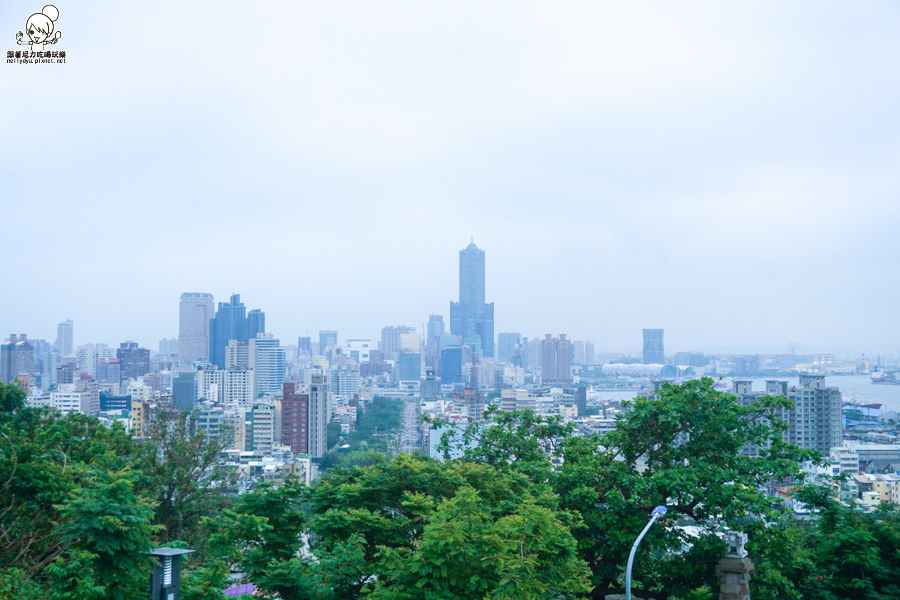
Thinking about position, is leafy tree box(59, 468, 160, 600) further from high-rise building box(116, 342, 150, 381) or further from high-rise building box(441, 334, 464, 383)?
high-rise building box(441, 334, 464, 383)

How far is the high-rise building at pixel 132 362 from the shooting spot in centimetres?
7794

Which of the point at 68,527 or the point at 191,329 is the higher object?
the point at 191,329

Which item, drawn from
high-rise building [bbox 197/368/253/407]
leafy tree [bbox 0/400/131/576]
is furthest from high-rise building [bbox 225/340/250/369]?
leafy tree [bbox 0/400/131/576]

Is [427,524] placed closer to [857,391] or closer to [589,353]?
[857,391]

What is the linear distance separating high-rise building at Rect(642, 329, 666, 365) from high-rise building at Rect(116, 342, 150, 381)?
8167 cm

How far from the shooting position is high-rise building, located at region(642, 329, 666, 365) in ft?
406

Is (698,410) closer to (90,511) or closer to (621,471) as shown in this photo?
(621,471)

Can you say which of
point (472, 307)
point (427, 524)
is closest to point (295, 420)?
point (427, 524)

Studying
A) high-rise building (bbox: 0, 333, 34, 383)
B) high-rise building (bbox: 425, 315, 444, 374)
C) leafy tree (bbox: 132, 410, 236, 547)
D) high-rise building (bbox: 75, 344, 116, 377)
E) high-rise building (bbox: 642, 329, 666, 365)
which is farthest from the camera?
high-rise building (bbox: 642, 329, 666, 365)

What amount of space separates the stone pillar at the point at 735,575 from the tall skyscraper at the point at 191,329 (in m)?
95.8

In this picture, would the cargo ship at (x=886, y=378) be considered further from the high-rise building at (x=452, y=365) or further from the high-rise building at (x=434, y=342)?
the high-rise building at (x=434, y=342)

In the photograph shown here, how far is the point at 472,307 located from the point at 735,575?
126 meters

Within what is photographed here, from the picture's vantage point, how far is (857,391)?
7656cm

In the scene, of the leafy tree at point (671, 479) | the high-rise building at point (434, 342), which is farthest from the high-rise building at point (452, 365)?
the leafy tree at point (671, 479)
